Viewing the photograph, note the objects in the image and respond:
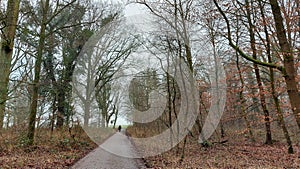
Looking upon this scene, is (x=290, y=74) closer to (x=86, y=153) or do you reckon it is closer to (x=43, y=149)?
(x=86, y=153)

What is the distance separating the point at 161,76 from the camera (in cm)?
1547

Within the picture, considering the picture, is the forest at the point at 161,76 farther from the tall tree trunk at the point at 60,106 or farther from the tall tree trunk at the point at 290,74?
the tall tree trunk at the point at 290,74

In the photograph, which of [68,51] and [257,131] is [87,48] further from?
[257,131]

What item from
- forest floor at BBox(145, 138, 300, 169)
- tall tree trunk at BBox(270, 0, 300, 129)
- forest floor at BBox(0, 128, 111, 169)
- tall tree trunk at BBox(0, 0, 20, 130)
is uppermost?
tall tree trunk at BBox(0, 0, 20, 130)

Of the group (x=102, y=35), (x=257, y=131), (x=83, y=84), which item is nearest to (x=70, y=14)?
(x=102, y=35)

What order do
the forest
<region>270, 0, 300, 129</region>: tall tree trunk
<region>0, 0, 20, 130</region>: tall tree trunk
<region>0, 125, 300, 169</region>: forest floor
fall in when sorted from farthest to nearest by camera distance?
the forest, <region>0, 125, 300, 169</region>: forest floor, <region>0, 0, 20, 130</region>: tall tree trunk, <region>270, 0, 300, 129</region>: tall tree trunk

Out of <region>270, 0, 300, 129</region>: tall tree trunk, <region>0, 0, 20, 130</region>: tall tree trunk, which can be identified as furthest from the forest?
<region>270, 0, 300, 129</region>: tall tree trunk

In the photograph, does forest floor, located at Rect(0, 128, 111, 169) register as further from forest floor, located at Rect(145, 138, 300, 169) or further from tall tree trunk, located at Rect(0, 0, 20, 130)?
forest floor, located at Rect(145, 138, 300, 169)

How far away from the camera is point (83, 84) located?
19078mm

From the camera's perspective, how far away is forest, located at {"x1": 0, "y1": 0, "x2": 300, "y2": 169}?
8.33 metres

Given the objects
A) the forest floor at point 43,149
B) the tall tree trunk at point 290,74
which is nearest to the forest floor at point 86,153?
the forest floor at point 43,149

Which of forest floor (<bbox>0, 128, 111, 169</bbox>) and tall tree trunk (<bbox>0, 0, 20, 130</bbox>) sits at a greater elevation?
tall tree trunk (<bbox>0, 0, 20, 130</bbox>)

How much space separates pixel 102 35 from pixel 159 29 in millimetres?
6712

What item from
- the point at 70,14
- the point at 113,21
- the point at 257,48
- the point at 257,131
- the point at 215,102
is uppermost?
the point at 113,21
